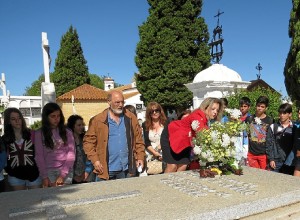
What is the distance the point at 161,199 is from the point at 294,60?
9882mm

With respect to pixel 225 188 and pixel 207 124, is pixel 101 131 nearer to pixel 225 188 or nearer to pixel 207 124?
pixel 207 124

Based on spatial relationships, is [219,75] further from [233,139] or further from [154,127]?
[233,139]

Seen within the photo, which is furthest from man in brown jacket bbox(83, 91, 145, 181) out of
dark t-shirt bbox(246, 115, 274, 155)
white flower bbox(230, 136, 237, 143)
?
dark t-shirt bbox(246, 115, 274, 155)

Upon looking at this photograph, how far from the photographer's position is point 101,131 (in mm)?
3492

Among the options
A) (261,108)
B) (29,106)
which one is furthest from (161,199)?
(29,106)

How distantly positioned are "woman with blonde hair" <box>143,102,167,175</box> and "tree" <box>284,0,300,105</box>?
729 cm

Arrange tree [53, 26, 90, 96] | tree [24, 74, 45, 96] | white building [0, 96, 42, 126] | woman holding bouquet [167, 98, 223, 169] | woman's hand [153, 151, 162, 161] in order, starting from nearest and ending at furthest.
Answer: woman holding bouquet [167, 98, 223, 169], woman's hand [153, 151, 162, 161], white building [0, 96, 42, 126], tree [53, 26, 90, 96], tree [24, 74, 45, 96]

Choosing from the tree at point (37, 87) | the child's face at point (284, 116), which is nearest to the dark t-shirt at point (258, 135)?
the child's face at point (284, 116)

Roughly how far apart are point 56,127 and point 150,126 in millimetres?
1641

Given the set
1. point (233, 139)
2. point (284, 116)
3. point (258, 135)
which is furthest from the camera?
point (258, 135)

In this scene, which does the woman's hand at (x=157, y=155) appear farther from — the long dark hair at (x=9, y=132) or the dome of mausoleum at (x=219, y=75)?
the dome of mausoleum at (x=219, y=75)

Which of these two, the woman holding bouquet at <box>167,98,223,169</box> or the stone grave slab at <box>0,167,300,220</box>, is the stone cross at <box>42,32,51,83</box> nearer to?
the woman holding bouquet at <box>167,98,223,169</box>

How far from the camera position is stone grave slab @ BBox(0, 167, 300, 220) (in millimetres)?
2066

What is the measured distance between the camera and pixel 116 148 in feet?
11.6
